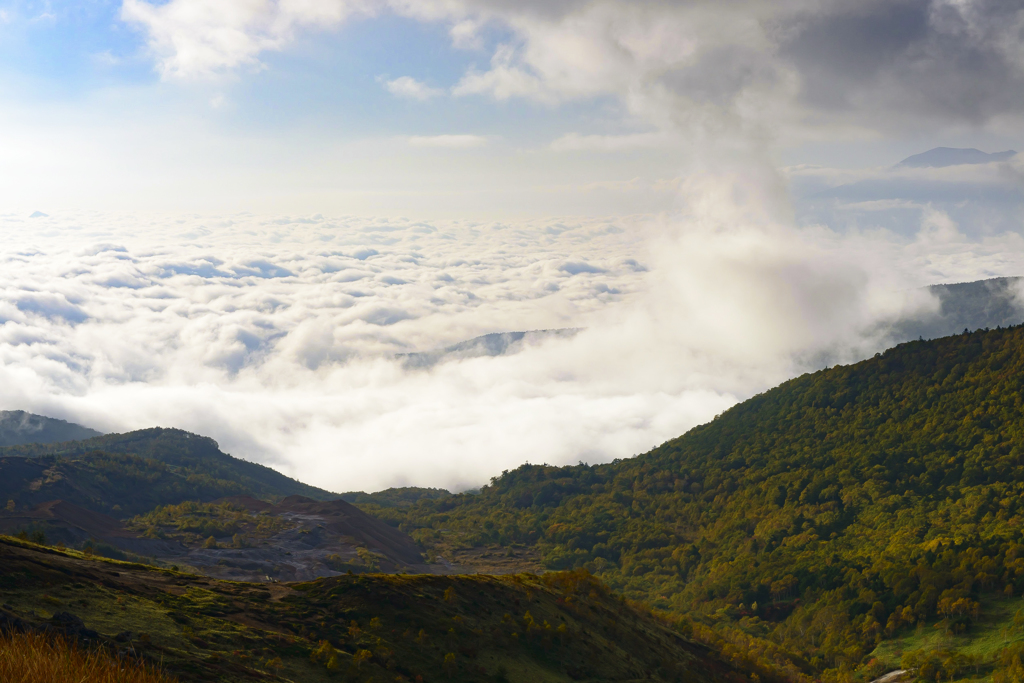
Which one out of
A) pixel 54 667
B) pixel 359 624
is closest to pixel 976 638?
pixel 359 624

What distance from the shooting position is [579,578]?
118 metres

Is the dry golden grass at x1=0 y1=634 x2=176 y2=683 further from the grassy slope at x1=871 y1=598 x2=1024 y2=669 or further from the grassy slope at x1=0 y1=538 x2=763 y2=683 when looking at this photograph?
the grassy slope at x1=871 y1=598 x2=1024 y2=669

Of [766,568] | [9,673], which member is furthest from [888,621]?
[9,673]

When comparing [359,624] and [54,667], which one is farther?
[359,624]

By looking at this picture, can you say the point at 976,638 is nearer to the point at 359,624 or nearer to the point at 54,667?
the point at 359,624

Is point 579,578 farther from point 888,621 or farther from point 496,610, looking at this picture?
point 888,621

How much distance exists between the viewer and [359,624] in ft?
239

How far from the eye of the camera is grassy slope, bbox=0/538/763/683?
50.4 metres

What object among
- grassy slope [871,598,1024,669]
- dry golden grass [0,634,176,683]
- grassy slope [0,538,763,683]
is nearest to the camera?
dry golden grass [0,634,176,683]

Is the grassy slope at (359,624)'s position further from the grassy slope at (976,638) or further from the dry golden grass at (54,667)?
the grassy slope at (976,638)

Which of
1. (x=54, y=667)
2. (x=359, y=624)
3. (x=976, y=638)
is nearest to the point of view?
(x=54, y=667)

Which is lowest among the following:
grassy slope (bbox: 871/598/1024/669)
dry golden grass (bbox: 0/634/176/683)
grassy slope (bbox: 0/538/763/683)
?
grassy slope (bbox: 871/598/1024/669)

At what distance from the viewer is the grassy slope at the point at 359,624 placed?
165ft

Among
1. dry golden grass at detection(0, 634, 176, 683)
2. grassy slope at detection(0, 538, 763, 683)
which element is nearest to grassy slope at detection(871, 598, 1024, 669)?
grassy slope at detection(0, 538, 763, 683)
